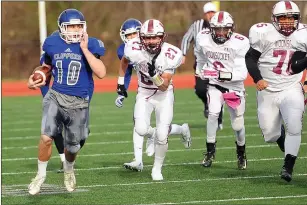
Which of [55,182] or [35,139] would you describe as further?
[35,139]

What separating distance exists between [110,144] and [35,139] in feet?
4.44

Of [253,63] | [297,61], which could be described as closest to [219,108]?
[253,63]

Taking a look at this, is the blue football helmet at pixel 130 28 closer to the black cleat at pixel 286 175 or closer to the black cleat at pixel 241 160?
the black cleat at pixel 241 160

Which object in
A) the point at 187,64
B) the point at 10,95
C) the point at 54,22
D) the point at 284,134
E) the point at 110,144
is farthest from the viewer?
the point at 54,22

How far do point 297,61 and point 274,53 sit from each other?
0.21 m

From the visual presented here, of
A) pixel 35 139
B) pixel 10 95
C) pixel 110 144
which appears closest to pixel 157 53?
pixel 110 144

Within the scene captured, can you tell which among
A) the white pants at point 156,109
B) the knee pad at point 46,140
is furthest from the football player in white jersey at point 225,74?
the knee pad at point 46,140

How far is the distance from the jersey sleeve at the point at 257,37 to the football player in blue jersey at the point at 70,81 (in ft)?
4.52

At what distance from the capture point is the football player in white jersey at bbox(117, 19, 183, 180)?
7.33m

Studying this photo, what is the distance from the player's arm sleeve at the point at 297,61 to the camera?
23.5 ft

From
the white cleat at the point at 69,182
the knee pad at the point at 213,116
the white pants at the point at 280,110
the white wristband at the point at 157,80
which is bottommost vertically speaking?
the white cleat at the point at 69,182

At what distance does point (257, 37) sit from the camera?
726 centimetres

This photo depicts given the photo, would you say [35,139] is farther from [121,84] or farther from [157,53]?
[157,53]

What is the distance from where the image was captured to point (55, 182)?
25.0 feet
